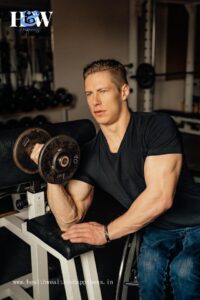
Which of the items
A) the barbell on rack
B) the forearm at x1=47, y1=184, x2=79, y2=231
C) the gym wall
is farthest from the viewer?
the barbell on rack

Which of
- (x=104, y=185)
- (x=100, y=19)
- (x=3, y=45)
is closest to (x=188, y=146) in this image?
(x=100, y=19)

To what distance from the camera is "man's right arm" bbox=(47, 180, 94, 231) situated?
1.35 metres

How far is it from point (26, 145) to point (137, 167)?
455 mm

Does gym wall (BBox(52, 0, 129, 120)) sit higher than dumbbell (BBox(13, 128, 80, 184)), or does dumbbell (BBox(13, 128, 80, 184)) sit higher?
gym wall (BBox(52, 0, 129, 120))

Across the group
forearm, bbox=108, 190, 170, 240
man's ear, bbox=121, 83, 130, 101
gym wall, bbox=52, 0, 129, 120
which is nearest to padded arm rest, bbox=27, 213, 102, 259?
forearm, bbox=108, 190, 170, 240

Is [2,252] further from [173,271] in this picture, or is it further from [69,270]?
[173,271]

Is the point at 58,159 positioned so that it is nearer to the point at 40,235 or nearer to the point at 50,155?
the point at 50,155

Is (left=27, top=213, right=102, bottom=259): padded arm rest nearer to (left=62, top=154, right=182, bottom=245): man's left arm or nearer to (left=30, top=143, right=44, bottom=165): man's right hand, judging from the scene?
(left=62, top=154, right=182, bottom=245): man's left arm

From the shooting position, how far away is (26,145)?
1.45 metres

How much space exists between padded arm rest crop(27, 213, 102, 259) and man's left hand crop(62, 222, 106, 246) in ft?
0.06

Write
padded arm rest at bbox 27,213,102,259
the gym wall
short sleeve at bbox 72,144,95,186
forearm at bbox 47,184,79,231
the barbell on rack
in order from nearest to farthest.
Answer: padded arm rest at bbox 27,213,102,259 → forearm at bbox 47,184,79,231 → short sleeve at bbox 72,144,95,186 → the gym wall → the barbell on rack

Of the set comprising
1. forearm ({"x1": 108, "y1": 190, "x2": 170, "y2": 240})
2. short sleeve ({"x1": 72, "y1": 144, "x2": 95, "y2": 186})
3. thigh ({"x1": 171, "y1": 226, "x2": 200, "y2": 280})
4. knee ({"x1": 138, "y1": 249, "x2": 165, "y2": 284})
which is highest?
short sleeve ({"x1": 72, "y1": 144, "x2": 95, "y2": 186})

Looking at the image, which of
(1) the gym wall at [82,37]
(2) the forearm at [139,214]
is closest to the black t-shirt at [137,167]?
(2) the forearm at [139,214]

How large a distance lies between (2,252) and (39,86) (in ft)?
6.96
